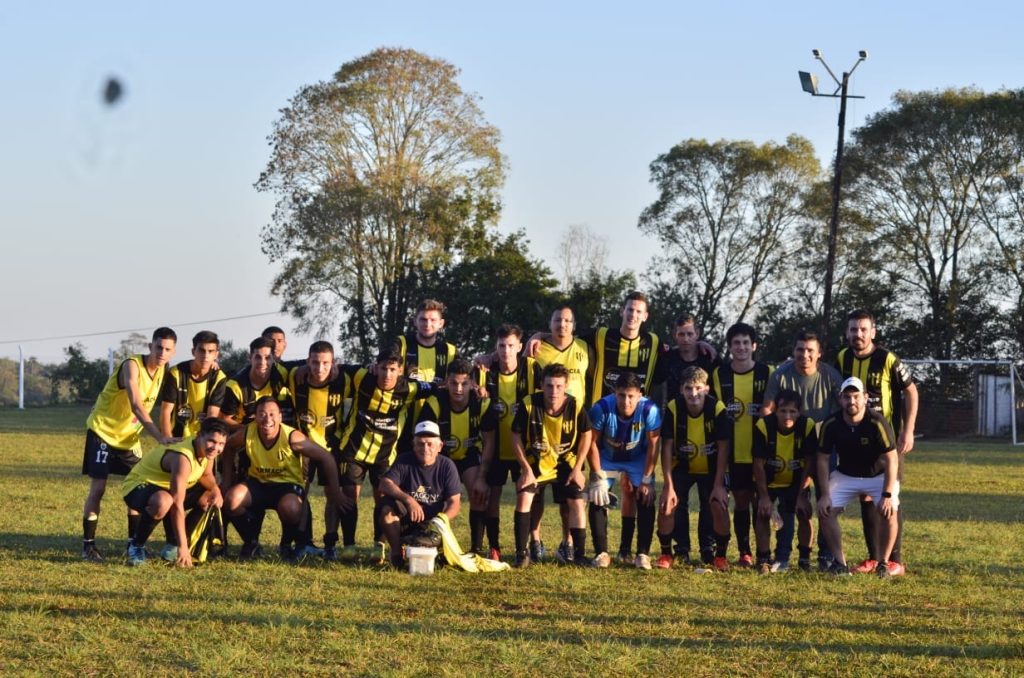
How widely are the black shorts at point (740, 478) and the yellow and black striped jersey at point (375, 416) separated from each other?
243cm

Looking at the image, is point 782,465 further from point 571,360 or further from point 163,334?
point 163,334

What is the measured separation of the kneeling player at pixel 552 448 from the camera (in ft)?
30.8

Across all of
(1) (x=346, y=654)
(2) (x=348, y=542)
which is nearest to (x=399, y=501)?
(2) (x=348, y=542)

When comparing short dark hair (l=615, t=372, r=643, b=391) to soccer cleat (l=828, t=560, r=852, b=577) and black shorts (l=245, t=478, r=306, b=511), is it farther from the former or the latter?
black shorts (l=245, t=478, r=306, b=511)

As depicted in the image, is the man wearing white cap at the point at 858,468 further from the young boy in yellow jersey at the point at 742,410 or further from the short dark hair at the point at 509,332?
Answer: the short dark hair at the point at 509,332

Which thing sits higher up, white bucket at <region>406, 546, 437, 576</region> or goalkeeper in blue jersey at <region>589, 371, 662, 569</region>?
goalkeeper in blue jersey at <region>589, 371, 662, 569</region>

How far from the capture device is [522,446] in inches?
375

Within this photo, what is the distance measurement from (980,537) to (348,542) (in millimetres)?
5995

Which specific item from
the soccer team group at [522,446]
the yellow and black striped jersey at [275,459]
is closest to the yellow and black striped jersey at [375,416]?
the soccer team group at [522,446]

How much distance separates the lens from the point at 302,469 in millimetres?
9656

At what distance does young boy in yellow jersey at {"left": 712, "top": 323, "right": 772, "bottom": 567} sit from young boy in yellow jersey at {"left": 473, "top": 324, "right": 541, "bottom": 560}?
1.53 metres

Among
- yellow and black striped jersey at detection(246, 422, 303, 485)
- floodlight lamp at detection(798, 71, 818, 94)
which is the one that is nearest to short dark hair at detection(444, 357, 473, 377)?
yellow and black striped jersey at detection(246, 422, 303, 485)

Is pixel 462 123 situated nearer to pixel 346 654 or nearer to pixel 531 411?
pixel 531 411

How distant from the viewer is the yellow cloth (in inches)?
→ 353
